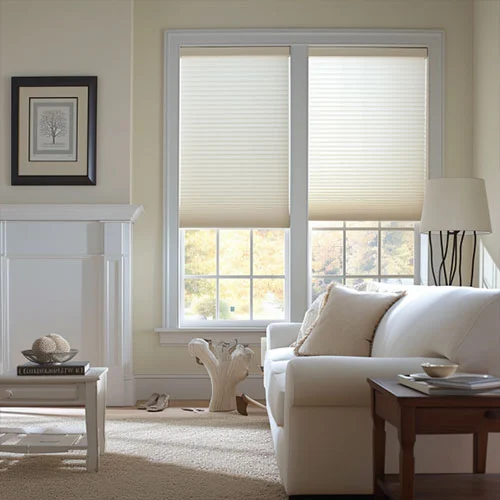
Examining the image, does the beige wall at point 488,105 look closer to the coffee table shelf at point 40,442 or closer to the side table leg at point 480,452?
the side table leg at point 480,452

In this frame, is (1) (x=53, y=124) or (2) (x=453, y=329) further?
(1) (x=53, y=124)

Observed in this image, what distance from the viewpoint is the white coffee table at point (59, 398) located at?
11.6 ft

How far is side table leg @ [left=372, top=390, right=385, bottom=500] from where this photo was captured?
280 cm

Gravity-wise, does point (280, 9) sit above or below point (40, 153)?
above

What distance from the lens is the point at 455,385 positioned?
2.56 m

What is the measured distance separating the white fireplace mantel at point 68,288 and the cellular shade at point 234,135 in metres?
0.61

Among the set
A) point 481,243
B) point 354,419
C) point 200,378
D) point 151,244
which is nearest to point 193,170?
point 151,244

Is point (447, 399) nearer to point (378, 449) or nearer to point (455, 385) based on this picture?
point (455, 385)

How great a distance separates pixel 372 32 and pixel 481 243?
1.78 meters

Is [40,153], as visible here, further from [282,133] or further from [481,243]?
[481,243]

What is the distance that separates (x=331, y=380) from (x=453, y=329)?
22.0 inches

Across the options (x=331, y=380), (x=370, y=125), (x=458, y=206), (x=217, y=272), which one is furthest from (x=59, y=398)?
(x=370, y=125)

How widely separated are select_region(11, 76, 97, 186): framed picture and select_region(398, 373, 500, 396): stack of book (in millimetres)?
3580

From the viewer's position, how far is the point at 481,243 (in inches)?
222
